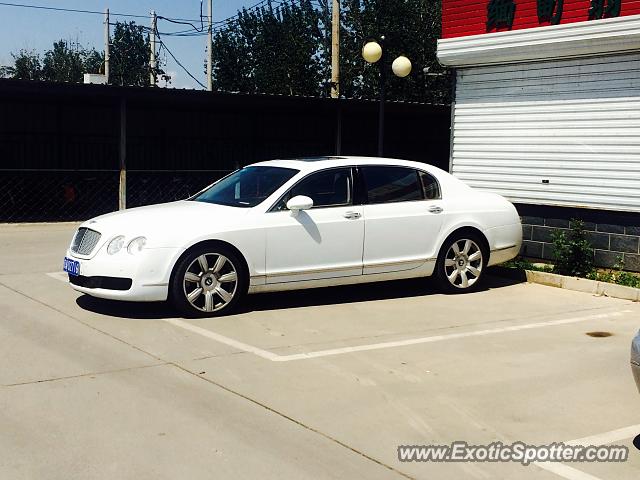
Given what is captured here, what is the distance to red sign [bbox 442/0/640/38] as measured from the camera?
11.1 meters

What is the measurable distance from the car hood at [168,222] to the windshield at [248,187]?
280mm

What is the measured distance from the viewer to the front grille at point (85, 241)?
8332mm

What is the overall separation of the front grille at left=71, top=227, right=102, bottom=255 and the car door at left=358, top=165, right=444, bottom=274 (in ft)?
9.22

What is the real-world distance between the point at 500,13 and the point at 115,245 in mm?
7192

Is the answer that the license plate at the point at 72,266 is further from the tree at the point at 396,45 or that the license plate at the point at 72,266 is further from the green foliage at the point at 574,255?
the tree at the point at 396,45

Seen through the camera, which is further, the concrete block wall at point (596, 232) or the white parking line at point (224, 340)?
the concrete block wall at point (596, 232)

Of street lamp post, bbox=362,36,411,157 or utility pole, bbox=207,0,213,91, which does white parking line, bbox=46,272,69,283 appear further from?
utility pole, bbox=207,0,213,91

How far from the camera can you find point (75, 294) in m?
9.44

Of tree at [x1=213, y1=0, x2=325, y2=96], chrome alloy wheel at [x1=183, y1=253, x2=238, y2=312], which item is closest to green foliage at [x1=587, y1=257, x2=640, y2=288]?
Answer: chrome alloy wheel at [x1=183, y1=253, x2=238, y2=312]

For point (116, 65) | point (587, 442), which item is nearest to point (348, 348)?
point (587, 442)

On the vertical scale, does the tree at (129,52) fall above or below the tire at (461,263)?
above

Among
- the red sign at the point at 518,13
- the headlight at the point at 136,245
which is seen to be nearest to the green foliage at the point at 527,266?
the red sign at the point at 518,13

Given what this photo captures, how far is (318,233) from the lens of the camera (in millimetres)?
8812

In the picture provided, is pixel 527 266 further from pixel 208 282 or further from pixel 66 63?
pixel 66 63
